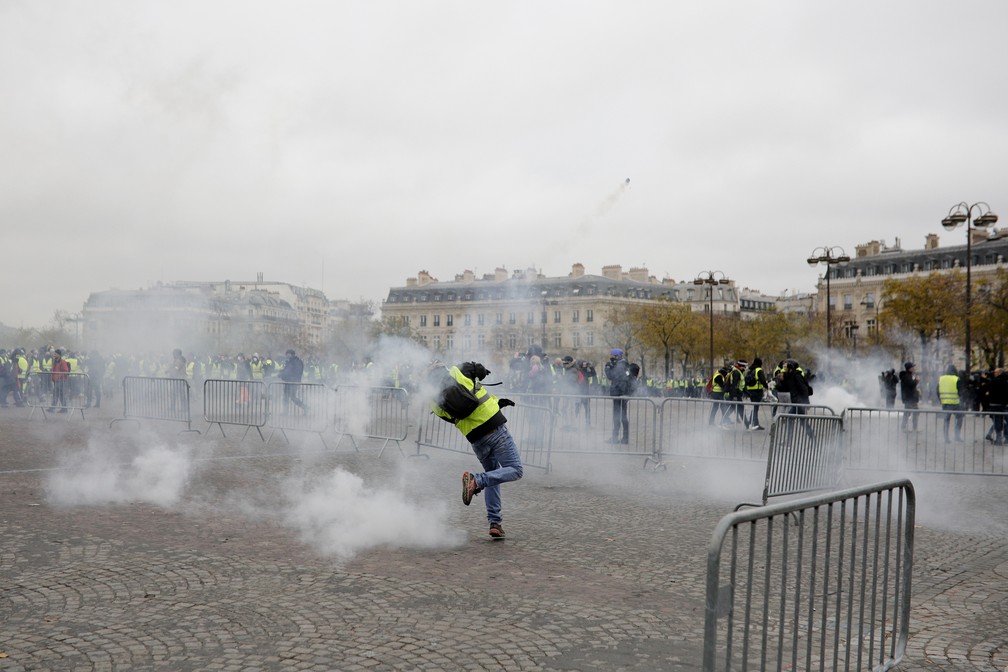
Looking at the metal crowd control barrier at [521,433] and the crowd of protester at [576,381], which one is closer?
the metal crowd control barrier at [521,433]

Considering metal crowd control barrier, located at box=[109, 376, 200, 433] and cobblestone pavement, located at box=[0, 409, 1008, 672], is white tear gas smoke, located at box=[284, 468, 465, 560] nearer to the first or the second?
cobblestone pavement, located at box=[0, 409, 1008, 672]

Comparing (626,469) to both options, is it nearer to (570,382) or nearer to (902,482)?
(570,382)

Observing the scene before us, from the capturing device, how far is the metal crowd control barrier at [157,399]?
16.9 meters

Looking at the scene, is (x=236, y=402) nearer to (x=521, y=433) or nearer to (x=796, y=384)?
(x=521, y=433)

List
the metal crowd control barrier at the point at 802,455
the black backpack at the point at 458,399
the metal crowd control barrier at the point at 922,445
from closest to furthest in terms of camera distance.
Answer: the black backpack at the point at 458,399 < the metal crowd control barrier at the point at 802,455 < the metal crowd control barrier at the point at 922,445

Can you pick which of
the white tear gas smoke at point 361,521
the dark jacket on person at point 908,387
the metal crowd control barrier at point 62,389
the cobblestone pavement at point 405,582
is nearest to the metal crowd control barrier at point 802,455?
the cobblestone pavement at point 405,582

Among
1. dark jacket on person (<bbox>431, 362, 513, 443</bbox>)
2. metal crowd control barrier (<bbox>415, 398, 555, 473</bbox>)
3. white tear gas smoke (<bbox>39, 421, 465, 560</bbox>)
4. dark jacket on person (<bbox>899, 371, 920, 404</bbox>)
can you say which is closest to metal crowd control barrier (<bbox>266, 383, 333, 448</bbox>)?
metal crowd control barrier (<bbox>415, 398, 555, 473</bbox>)

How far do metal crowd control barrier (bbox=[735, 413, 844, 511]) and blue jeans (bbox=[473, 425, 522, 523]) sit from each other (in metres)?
2.28

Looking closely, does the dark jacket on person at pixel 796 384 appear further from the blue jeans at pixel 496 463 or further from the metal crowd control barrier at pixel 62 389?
the metal crowd control barrier at pixel 62 389

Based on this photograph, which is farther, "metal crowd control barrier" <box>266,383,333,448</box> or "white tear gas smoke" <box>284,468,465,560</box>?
"metal crowd control barrier" <box>266,383,333,448</box>

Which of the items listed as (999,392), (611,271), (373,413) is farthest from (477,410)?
(611,271)

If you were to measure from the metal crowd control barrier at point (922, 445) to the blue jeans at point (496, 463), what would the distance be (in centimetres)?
570

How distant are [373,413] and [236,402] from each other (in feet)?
10.3

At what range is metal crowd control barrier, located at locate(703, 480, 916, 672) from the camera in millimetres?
3551
